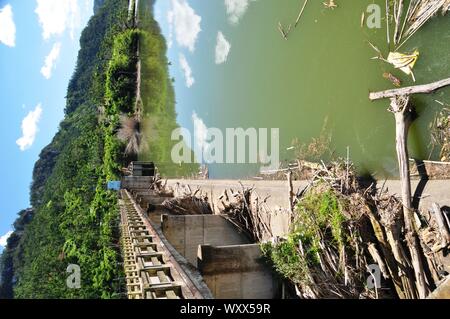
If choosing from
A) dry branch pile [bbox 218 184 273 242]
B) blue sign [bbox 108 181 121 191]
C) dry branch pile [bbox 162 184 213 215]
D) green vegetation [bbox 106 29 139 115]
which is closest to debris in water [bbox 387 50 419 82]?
dry branch pile [bbox 218 184 273 242]

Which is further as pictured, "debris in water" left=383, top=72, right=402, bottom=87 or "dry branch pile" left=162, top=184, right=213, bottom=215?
"dry branch pile" left=162, top=184, right=213, bottom=215

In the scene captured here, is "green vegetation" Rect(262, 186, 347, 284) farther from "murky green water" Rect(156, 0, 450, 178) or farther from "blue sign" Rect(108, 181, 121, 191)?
"blue sign" Rect(108, 181, 121, 191)

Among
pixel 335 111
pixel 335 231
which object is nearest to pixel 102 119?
pixel 335 111

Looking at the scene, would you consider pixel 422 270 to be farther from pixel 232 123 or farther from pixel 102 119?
pixel 102 119

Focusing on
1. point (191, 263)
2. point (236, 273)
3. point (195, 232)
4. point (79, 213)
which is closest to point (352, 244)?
point (236, 273)

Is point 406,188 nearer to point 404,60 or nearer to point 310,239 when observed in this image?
point 310,239

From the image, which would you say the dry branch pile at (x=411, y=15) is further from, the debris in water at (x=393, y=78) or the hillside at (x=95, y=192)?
the hillside at (x=95, y=192)

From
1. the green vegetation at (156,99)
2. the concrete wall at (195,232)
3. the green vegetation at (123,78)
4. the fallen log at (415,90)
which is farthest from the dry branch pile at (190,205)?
the green vegetation at (123,78)
